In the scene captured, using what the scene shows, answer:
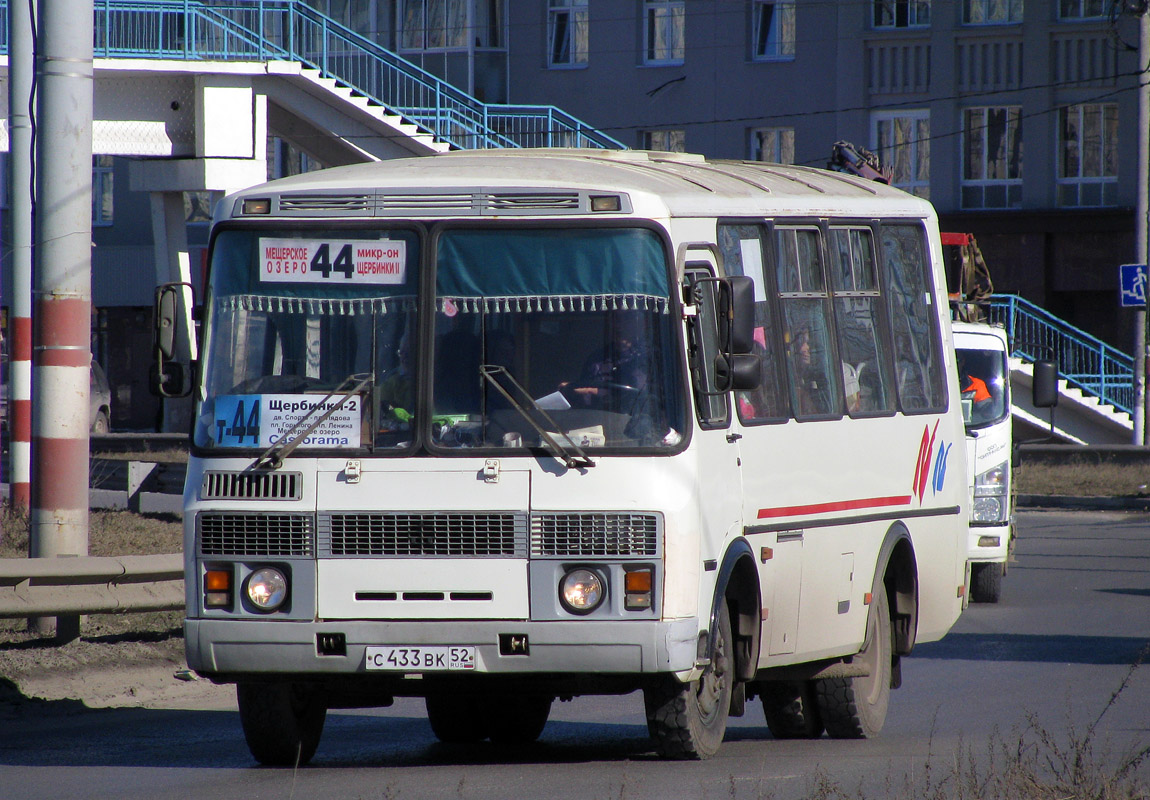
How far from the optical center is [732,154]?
42781mm

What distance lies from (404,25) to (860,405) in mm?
37616

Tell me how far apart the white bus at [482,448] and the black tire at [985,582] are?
8.03m

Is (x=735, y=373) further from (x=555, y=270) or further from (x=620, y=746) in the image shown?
(x=620, y=746)

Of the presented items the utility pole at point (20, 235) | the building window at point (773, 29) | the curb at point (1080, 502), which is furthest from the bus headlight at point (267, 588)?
the building window at point (773, 29)

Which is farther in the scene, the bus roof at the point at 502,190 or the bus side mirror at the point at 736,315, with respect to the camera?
the bus roof at the point at 502,190

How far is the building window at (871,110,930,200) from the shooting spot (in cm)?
4128

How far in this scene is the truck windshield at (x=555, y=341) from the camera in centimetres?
748

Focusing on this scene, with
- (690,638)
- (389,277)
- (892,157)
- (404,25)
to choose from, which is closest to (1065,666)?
(690,638)

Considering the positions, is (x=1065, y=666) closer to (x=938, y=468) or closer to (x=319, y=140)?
(x=938, y=468)

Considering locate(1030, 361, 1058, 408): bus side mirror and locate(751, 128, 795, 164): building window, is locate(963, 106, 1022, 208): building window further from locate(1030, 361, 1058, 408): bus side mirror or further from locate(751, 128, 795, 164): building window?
locate(1030, 361, 1058, 408): bus side mirror

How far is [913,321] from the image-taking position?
392 inches

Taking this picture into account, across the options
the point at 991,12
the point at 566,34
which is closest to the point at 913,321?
the point at 991,12

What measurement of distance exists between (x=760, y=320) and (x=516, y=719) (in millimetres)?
2341

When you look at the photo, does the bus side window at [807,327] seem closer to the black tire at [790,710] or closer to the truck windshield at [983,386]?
the black tire at [790,710]
